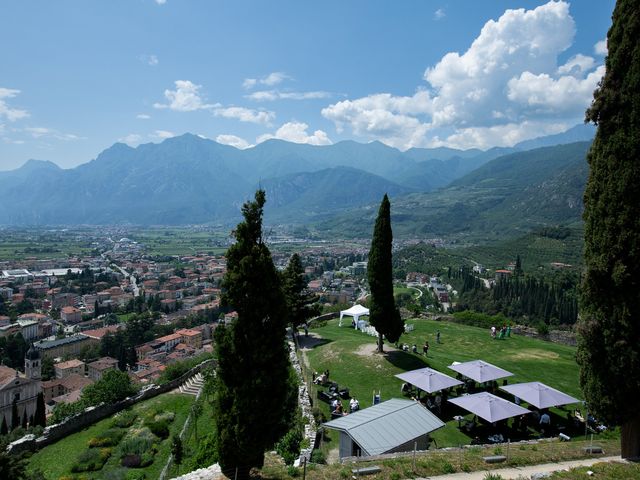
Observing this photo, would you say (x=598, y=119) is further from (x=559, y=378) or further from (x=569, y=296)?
(x=569, y=296)

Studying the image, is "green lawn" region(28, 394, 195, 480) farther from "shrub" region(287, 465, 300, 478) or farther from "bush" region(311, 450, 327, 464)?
"shrub" region(287, 465, 300, 478)

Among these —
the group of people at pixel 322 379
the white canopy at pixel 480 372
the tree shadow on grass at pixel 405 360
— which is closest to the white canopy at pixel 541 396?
the white canopy at pixel 480 372

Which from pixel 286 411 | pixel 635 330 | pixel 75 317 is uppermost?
pixel 635 330

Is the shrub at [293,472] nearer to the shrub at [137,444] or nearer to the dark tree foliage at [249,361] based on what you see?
the dark tree foliage at [249,361]

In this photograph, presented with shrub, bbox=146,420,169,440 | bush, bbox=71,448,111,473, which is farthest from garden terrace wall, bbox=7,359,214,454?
shrub, bbox=146,420,169,440

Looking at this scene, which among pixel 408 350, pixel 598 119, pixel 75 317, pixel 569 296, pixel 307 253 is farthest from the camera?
pixel 307 253

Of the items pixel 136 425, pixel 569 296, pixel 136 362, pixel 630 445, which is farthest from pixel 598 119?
pixel 136 362

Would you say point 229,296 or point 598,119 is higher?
point 598,119
